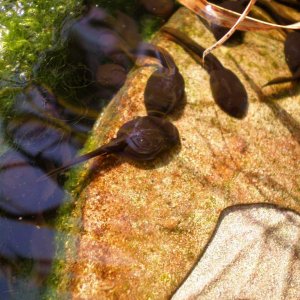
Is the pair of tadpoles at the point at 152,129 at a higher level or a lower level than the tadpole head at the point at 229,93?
higher

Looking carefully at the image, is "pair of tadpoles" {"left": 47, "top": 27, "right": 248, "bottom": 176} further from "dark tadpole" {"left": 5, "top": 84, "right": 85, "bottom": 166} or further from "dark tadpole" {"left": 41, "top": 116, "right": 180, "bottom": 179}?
"dark tadpole" {"left": 5, "top": 84, "right": 85, "bottom": 166}

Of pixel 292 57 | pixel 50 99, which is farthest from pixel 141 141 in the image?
pixel 292 57

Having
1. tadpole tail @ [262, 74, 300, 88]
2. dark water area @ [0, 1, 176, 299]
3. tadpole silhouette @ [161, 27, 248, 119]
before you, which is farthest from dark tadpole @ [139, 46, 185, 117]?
tadpole tail @ [262, 74, 300, 88]

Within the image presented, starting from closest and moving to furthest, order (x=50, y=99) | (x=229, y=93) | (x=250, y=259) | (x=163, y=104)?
(x=250, y=259)
(x=163, y=104)
(x=229, y=93)
(x=50, y=99)

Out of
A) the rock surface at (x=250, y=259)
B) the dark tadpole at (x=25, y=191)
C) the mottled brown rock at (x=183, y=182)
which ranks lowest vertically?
the rock surface at (x=250, y=259)

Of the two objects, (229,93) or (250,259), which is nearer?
(250,259)

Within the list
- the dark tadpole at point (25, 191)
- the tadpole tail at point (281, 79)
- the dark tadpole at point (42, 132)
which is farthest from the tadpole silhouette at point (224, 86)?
the dark tadpole at point (25, 191)

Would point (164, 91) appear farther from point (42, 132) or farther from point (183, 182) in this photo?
point (42, 132)

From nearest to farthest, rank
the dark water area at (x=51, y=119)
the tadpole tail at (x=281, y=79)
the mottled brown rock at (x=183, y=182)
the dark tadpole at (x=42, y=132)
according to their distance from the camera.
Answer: the mottled brown rock at (x=183, y=182) → the dark water area at (x=51, y=119) → the dark tadpole at (x=42, y=132) → the tadpole tail at (x=281, y=79)

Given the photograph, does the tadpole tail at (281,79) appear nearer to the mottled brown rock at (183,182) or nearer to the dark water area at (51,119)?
the mottled brown rock at (183,182)
